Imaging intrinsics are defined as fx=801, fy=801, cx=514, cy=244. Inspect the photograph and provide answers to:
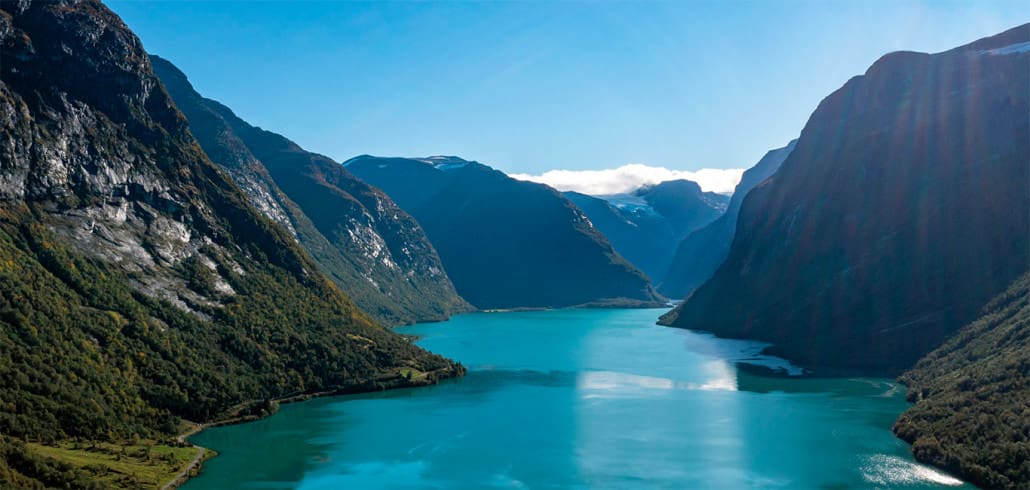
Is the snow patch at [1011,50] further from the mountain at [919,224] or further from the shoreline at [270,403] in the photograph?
the shoreline at [270,403]

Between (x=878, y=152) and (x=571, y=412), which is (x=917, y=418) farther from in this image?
(x=878, y=152)

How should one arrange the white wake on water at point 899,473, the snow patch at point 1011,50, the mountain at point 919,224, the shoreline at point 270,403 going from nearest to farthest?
the white wake on water at point 899,473 < the shoreline at point 270,403 < the mountain at point 919,224 < the snow patch at point 1011,50

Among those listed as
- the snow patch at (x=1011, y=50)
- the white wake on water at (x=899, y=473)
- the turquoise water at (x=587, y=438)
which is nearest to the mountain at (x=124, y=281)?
the turquoise water at (x=587, y=438)

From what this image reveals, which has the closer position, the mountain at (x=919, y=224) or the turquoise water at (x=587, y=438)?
the turquoise water at (x=587, y=438)

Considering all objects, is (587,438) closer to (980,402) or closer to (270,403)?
(980,402)

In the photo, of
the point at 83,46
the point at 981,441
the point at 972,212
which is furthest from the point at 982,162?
the point at 83,46

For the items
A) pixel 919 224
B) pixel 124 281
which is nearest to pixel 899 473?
pixel 919 224

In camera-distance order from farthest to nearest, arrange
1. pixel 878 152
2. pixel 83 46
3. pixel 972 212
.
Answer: pixel 878 152 → pixel 972 212 → pixel 83 46

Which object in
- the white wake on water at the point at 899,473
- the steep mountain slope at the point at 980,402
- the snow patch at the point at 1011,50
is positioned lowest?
the white wake on water at the point at 899,473
